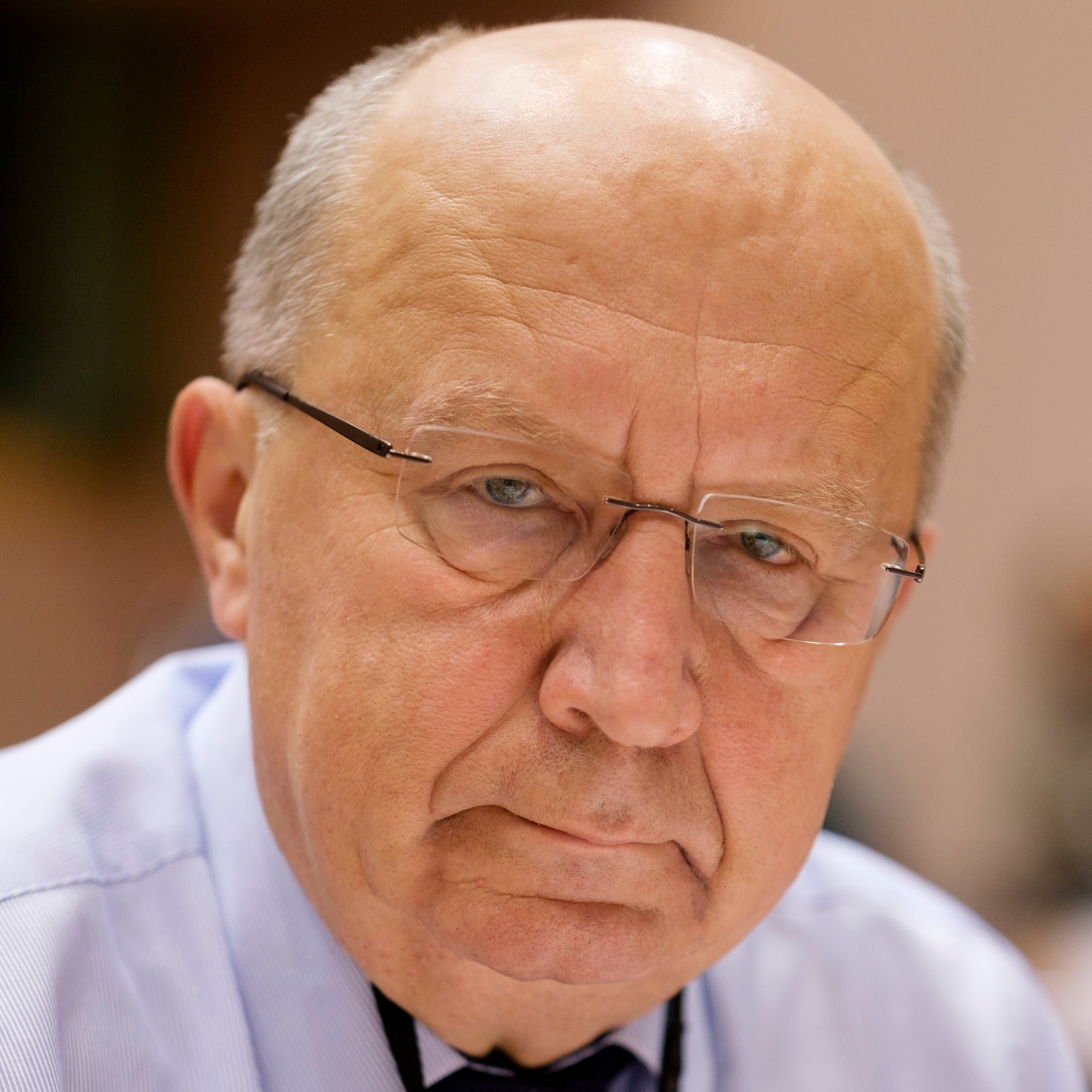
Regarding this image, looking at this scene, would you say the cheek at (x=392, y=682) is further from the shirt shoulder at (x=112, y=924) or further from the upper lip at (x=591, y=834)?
the shirt shoulder at (x=112, y=924)

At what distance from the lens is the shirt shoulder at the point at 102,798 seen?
138cm

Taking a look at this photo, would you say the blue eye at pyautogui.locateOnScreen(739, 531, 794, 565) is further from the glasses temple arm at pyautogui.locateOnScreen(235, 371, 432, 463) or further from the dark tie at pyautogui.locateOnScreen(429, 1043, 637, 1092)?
the dark tie at pyautogui.locateOnScreen(429, 1043, 637, 1092)

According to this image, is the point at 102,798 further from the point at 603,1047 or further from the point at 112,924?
the point at 603,1047

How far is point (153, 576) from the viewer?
4.50m

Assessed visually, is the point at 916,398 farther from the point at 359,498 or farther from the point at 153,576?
the point at 153,576

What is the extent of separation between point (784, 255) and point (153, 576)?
12.1ft

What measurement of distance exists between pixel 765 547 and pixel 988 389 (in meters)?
3.49

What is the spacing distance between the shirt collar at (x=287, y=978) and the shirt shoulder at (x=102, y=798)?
5 centimetres

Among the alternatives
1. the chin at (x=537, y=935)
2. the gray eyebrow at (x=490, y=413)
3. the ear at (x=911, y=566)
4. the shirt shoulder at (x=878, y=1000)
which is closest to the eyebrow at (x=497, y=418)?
the gray eyebrow at (x=490, y=413)

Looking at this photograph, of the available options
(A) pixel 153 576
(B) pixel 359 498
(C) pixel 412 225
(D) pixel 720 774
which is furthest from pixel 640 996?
(A) pixel 153 576

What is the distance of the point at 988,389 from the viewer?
447cm

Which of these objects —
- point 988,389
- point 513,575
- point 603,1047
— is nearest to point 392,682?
point 513,575

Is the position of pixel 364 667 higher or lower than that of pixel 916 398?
lower

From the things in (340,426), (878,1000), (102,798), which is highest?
(340,426)
